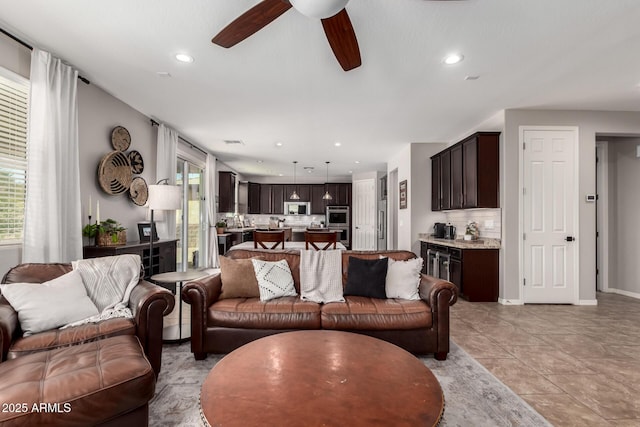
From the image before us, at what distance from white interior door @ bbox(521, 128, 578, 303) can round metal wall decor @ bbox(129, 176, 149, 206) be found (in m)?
5.23

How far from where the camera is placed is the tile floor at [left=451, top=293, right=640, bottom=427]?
1917 mm


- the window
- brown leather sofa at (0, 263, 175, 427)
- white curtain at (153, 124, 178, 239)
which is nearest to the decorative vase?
the window

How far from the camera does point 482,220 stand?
16.0ft

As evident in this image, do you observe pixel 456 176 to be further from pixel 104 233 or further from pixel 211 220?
pixel 211 220

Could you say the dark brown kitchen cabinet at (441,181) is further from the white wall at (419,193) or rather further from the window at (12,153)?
the window at (12,153)

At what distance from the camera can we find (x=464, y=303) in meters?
4.28

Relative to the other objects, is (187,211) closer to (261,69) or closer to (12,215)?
(12,215)

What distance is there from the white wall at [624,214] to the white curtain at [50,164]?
7005 millimetres

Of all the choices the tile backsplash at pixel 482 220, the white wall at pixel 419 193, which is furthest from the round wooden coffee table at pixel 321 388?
the white wall at pixel 419 193

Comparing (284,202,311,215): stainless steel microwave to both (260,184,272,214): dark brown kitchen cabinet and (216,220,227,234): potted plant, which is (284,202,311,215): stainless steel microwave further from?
(216,220,227,234): potted plant

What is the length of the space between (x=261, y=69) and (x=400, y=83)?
146 centimetres

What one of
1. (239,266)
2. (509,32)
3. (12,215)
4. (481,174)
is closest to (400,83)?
(509,32)

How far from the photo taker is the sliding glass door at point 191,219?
20.0ft

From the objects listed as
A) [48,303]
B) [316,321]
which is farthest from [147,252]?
[316,321]
